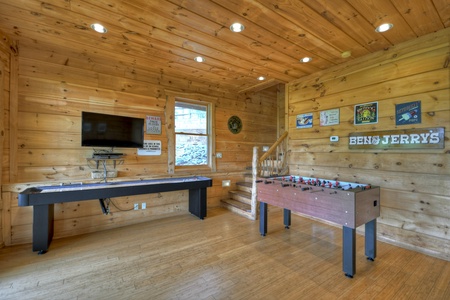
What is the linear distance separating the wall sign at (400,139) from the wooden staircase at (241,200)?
2124 millimetres

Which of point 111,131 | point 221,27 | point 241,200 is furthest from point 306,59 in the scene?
point 111,131

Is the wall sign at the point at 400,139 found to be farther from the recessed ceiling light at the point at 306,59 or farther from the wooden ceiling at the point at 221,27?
the recessed ceiling light at the point at 306,59

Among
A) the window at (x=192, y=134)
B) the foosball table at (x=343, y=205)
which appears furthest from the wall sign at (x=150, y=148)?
the foosball table at (x=343, y=205)

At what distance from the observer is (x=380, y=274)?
213 centimetres

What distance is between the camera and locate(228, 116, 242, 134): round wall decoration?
15.8ft

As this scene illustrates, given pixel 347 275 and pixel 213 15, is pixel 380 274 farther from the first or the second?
pixel 213 15

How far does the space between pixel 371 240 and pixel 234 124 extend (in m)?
3.36

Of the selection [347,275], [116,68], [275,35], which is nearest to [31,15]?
[116,68]

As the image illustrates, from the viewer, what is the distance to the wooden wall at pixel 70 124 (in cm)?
279

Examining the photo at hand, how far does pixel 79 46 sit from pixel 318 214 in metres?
3.81

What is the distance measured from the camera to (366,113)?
10.2 ft

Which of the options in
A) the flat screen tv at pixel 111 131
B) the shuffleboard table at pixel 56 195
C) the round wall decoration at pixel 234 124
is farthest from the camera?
the round wall decoration at pixel 234 124

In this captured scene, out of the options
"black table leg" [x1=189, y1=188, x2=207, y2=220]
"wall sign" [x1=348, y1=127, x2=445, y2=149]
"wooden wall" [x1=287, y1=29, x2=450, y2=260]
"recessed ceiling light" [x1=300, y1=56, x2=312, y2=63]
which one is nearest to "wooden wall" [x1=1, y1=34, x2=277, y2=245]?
"black table leg" [x1=189, y1=188, x2=207, y2=220]

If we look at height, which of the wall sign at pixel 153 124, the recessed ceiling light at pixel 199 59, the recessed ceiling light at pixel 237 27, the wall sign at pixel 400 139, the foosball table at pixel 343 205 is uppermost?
the recessed ceiling light at pixel 199 59
